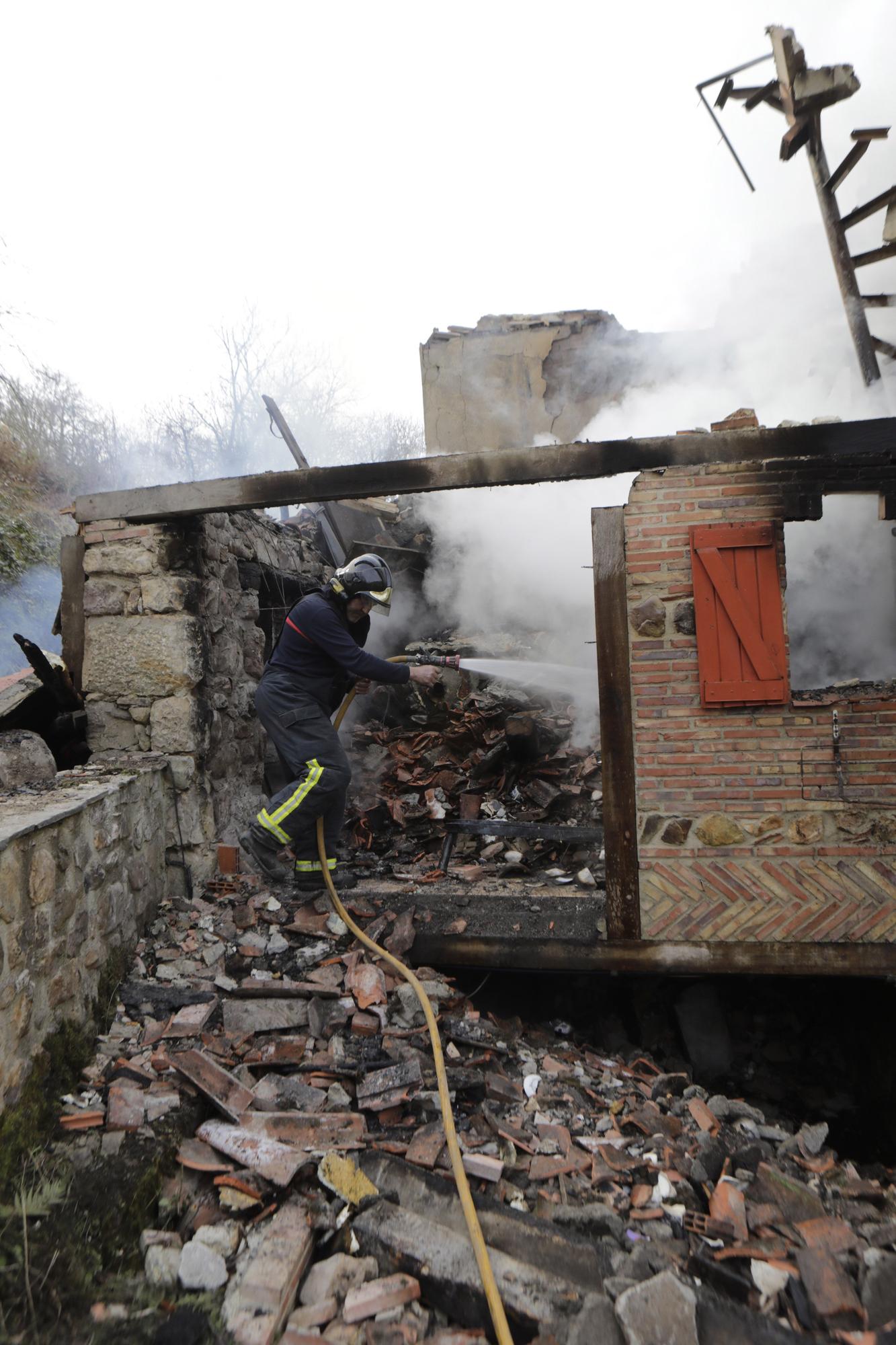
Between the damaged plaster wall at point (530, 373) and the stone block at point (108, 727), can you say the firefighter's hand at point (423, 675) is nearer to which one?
the stone block at point (108, 727)

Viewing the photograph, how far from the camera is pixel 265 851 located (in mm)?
5168

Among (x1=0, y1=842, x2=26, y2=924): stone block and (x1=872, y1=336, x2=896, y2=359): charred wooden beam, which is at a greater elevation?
(x1=872, y1=336, x2=896, y2=359): charred wooden beam

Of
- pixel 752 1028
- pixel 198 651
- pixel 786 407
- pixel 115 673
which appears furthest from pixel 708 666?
pixel 786 407

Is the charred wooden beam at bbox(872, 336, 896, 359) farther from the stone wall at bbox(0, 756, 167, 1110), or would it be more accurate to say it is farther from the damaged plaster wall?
the stone wall at bbox(0, 756, 167, 1110)

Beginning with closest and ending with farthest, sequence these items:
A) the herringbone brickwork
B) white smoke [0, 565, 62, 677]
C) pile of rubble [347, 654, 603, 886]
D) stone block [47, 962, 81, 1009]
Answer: stone block [47, 962, 81, 1009], the herringbone brickwork, pile of rubble [347, 654, 603, 886], white smoke [0, 565, 62, 677]

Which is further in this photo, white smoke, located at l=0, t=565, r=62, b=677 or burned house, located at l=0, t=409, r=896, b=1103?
white smoke, located at l=0, t=565, r=62, b=677

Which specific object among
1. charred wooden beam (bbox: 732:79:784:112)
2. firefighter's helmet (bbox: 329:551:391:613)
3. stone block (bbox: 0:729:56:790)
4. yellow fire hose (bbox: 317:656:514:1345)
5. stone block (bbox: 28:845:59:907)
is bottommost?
yellow fire hose (bbox: 317:656:514:1345)

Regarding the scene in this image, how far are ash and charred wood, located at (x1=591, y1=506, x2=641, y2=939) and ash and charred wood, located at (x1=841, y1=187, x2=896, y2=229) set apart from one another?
19.8ft

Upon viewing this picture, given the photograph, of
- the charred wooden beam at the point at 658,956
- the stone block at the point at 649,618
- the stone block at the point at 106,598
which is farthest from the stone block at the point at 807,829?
the stone block at the point at 106,598

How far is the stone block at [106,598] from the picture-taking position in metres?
5.21

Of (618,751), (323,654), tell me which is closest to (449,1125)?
(618,751)

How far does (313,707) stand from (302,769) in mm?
419

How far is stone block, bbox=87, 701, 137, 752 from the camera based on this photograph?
521cm

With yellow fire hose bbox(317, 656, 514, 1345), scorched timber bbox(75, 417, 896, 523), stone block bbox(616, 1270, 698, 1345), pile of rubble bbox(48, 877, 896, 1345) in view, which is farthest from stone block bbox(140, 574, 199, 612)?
stone block bbox(616, 1270, 698, 1345)
